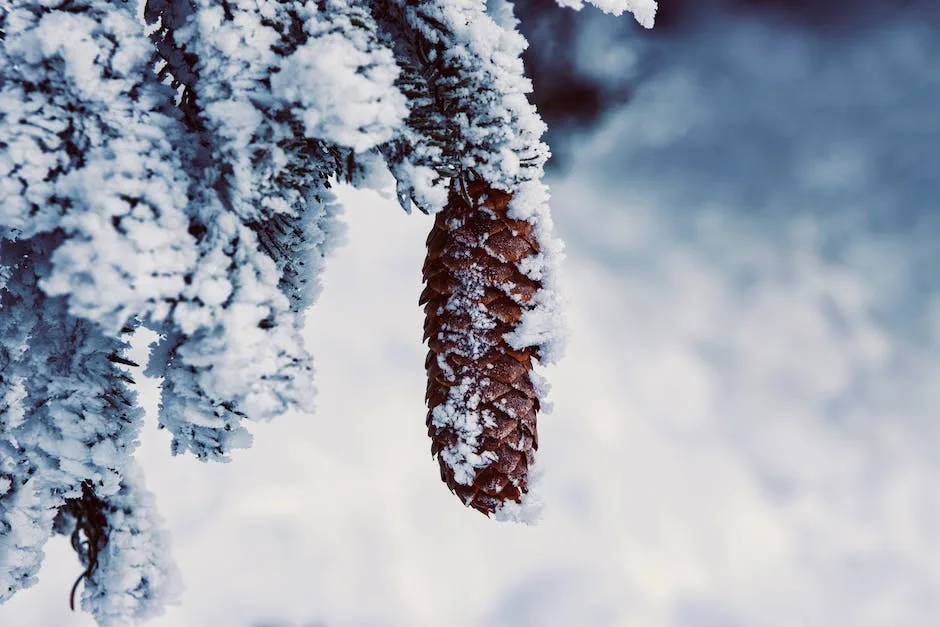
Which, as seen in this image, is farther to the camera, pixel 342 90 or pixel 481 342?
pixel 481 342

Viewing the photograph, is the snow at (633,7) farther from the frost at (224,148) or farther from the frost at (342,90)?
the frost at (342,90)

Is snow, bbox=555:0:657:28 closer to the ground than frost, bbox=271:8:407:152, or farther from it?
farther from it

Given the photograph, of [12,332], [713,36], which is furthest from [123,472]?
[713,36]

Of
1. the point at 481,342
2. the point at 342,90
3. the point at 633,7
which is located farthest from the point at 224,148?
the point at 633,7

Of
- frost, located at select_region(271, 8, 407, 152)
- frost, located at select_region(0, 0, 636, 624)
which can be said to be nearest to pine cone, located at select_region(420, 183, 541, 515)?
frost, located at select_region(0, 0, 636, 624)

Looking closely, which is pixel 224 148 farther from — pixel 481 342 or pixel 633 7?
pixel 633 7

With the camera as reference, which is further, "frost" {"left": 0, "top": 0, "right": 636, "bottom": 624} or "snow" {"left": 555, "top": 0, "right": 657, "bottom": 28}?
"snow" {"left": 555, "top": 0, "right": 657, "bottom": 28}

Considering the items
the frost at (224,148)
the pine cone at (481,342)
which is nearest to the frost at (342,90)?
the frost at (224,148)

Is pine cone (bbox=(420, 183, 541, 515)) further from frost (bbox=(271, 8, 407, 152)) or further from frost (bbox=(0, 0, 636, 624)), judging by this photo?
frost (bbox=(271, 8, 407, 152))

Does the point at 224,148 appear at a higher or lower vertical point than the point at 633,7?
lower
